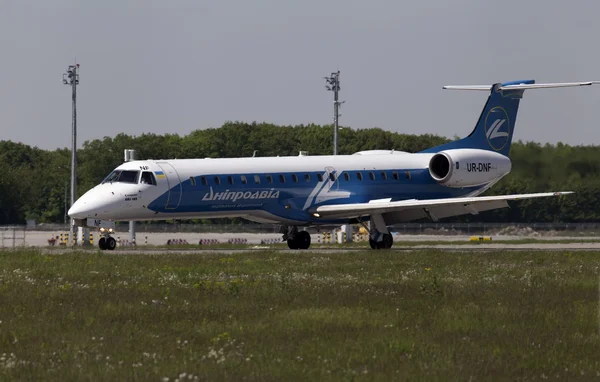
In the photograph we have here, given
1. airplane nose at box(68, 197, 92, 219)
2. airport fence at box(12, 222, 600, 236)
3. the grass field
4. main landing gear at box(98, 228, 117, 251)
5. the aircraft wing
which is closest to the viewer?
the grass field

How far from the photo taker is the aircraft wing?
38750 millimetres

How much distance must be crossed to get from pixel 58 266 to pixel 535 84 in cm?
2322

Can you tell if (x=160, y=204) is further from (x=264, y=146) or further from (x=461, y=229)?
(x=264, y=146)

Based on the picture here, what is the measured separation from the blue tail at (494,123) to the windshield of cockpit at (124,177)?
13617 millimetres

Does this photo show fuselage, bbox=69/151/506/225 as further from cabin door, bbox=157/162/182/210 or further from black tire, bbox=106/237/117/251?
black tire, bbox=106/237/117/251

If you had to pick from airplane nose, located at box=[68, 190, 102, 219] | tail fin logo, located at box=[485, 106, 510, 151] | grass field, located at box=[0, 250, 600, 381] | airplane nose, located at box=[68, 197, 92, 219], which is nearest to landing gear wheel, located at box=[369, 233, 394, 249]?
tail fin logo, located at box=[485, 106, 510, 151]

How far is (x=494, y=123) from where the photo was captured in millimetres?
45281

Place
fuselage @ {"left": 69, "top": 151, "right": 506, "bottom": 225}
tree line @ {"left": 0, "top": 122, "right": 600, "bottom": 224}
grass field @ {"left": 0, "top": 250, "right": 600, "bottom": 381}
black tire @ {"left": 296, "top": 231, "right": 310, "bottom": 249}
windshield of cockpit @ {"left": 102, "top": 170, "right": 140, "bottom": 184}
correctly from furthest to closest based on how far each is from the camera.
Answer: tree line @ {"left": 0, "top": 122, "right": 600, "bottom": 224}, black tire @ {"left": 296, "top": 231, "right": 310, "bottom": 249}, windshield of cockpit @ {"left": 102, "top": 170, "right": 140, "bottom": 184}, fuselage @ {"left": 69, "top": 151, "right": 506, "bottom": 225}, grass field @ {"left": 0, "top": 250, "right": 600, "bottom": 381}

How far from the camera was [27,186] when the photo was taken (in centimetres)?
10738

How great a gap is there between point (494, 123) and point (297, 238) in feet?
32.2

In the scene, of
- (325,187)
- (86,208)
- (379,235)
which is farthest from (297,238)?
(86,208)

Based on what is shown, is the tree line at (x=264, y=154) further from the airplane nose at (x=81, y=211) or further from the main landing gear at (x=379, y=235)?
the airplane nose at (x=81, y=211)

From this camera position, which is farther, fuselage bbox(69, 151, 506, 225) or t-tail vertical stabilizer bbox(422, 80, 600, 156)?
t-tail vertical stabilizer bbox(422, 80, 600, 156)

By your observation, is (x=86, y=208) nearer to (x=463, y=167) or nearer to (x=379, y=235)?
(x=379, y=235)
